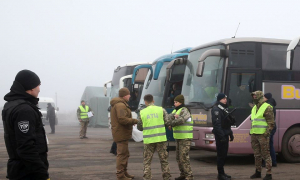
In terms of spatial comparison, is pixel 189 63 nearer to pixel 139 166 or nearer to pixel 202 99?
pixel 202 99

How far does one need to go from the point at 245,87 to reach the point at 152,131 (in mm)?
4054

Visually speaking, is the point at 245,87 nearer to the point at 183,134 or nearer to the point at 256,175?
the point at 256,175

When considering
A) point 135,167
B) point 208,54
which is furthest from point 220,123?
point 135,167

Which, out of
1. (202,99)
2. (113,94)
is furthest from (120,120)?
(113,94)

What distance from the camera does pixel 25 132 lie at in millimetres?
3902

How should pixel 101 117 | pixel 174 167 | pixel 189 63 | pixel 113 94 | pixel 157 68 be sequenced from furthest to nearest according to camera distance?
pixel 101 117
pixel 113 94
pixel 157 68
pixel 189 63
pixel 174 167

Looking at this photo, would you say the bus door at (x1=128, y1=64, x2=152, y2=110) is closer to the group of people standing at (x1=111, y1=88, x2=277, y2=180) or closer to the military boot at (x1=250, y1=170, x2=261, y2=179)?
the group of people standing at (x1=111, y1=88, x2=277, y2=180)

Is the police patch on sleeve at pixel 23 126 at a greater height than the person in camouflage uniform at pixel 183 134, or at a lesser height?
greater

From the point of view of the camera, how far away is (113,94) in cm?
2322

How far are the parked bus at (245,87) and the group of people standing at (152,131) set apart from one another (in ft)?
7.68

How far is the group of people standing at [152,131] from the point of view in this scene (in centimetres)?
832

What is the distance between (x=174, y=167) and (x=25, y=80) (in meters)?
7.33

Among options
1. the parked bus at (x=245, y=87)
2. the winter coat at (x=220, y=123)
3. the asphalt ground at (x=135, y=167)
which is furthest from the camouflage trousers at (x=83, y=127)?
the winter coat at (x=220, y=123)

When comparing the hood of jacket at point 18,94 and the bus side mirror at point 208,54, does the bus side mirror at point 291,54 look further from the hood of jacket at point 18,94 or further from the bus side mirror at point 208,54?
the hood of jacket at point 18,94
